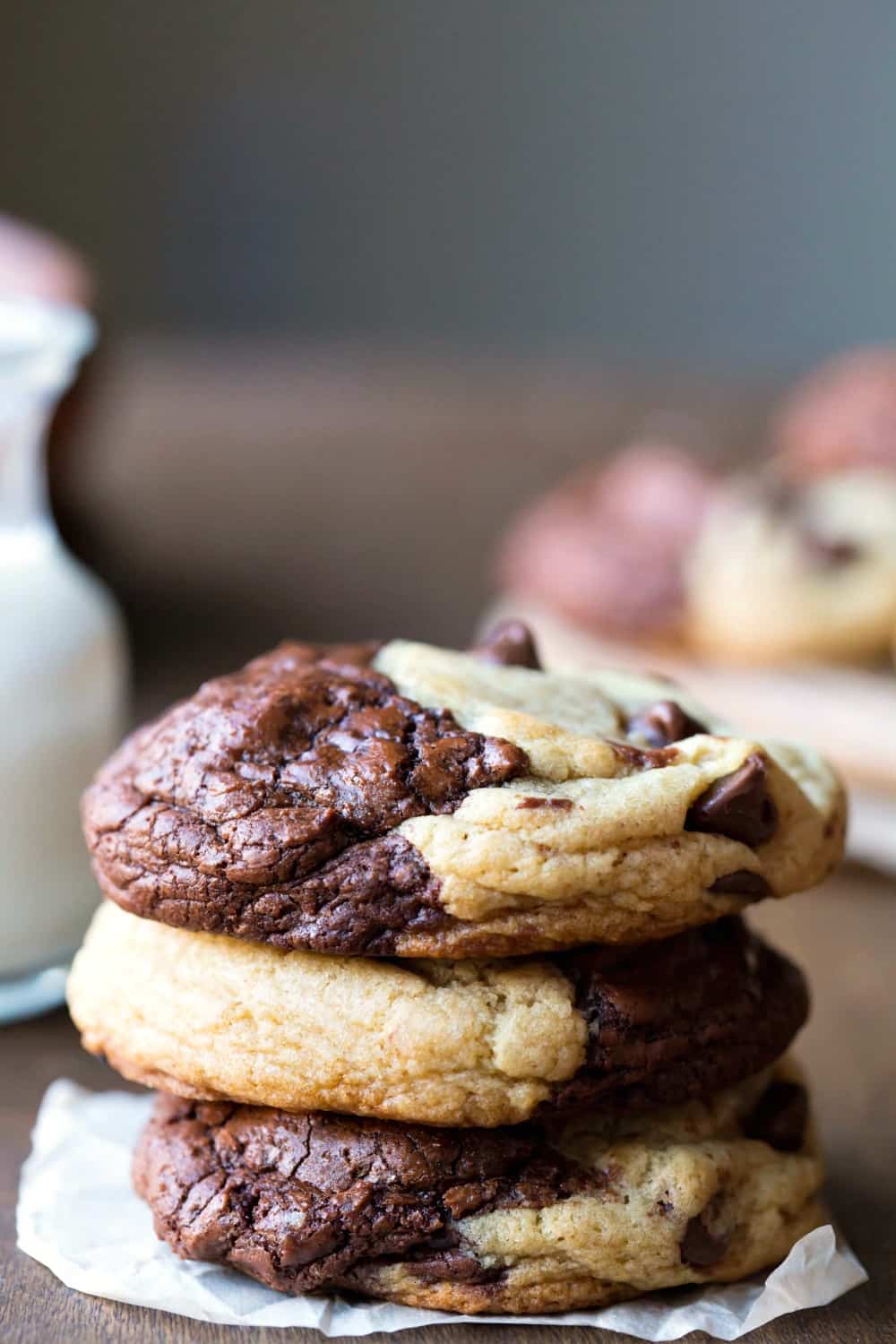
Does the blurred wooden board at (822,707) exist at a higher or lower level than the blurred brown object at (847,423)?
lower

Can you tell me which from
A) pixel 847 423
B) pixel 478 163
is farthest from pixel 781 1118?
pixel 478 163

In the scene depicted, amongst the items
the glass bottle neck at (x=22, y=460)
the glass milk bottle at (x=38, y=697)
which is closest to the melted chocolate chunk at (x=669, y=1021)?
the glass milk bottle at (x=38, y=697)

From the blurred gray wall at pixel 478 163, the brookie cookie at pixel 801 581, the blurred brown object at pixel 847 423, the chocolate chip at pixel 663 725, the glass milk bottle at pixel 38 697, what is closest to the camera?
the chocolate chip at pixel 663 725

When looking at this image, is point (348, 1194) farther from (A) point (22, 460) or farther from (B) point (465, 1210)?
(A) point (22, 460)

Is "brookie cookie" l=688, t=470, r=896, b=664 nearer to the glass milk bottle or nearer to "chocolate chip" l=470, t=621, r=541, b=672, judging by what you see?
the glass milk bottle

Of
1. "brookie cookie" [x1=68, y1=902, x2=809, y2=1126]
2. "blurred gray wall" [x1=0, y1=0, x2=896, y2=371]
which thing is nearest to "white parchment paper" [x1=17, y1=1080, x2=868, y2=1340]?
"brookie cookie" [x1=68, y1=902, x2=809, y2=1126]

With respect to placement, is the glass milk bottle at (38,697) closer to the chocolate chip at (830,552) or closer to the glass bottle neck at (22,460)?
the glass bottle neck at (22,460)

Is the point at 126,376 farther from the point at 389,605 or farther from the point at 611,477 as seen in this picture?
the point at 611,477

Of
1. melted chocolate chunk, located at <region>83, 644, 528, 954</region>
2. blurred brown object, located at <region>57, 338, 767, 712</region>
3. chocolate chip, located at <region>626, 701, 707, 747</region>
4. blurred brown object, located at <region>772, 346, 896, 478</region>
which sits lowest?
blurred brown object, located at <region>57, 338, 767, 712</region>
